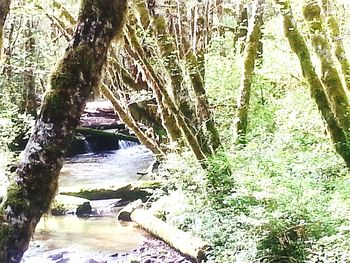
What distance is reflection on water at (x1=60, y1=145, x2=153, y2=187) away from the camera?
616 inches

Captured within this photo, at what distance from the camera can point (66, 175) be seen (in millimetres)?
16625

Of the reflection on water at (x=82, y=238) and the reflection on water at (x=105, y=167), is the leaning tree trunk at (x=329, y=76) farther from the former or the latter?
the reflection on water at (x=105, y=167)

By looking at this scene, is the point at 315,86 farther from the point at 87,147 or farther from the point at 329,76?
the point at 87,147

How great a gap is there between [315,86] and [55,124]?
4514 millimetres

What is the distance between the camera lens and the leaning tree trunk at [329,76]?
679cm

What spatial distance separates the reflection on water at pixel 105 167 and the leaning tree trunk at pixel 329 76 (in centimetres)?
822

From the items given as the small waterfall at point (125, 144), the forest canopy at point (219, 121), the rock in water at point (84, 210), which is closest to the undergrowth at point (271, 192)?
the forest canopy at point (219, 121)

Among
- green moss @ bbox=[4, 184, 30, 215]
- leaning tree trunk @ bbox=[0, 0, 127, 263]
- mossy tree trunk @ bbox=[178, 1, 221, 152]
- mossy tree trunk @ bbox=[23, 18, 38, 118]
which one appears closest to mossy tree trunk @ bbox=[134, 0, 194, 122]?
mossy tree trunk @ bbox=[178, 1, 221, 152]

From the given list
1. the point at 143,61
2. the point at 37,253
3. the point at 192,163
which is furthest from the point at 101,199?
the point at 143,61

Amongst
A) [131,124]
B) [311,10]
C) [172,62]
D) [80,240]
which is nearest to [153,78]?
[172,62]

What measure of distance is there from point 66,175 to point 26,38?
15.3 feet

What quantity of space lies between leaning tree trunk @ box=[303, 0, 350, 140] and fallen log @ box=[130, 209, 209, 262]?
2.70 m

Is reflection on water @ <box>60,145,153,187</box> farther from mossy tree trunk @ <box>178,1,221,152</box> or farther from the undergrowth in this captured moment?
mossy tree trunk @ <box>178,1,221,152</box>

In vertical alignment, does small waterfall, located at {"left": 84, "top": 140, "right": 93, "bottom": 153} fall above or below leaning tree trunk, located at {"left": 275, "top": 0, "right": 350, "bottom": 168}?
below
